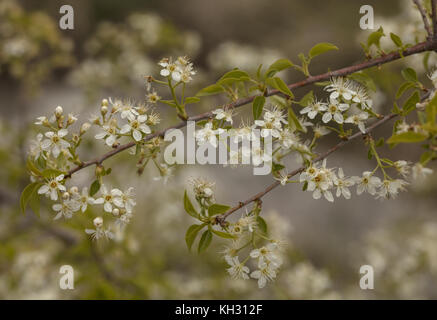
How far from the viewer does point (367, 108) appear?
3.26 feet

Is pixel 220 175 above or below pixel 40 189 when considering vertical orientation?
above

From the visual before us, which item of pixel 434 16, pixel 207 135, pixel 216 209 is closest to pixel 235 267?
pixel 216 209

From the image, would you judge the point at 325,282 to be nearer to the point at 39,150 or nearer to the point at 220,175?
the point at 39,150

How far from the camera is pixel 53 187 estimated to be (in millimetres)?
952

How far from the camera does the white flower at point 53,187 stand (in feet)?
3.08

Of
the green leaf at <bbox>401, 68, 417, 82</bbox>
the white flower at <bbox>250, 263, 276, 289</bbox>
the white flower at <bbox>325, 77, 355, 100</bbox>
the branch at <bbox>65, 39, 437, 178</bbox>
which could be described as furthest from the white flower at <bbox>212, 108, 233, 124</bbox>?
the green leaf at <bbox>401, 68, 417, 82</bbox>

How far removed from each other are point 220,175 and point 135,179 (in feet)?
6.74

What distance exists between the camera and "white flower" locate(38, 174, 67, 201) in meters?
0.94

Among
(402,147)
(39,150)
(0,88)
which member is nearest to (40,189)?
(39,150)

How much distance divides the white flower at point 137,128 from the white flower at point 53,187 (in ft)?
0.58

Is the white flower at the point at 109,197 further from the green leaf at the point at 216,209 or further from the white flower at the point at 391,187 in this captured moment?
the white flower at the point at 391,187

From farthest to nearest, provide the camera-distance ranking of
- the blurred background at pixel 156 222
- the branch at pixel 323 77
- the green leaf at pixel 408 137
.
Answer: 1. the blurred background at pixel 156 222
2. the branch at pixel 323 77
3. the green leaf at pixel 408 137

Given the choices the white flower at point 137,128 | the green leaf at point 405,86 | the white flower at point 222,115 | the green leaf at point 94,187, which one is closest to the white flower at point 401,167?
the green leaf at point 405,86
